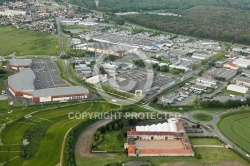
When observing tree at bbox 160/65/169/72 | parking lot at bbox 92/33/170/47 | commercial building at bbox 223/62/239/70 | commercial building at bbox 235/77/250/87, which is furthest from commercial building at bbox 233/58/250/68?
parking lot at bbox 92/33/170/47

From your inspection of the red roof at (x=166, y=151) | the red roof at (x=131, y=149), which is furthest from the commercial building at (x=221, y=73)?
the red roof at (x=131, y=149)

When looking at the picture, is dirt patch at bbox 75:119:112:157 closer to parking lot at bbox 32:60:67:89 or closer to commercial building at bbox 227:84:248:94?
parking lot at bbox 32:60:67:89

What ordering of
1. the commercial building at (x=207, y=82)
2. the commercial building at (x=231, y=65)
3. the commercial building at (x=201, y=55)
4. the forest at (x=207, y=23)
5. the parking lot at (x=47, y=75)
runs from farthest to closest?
1. the forest at (x=207, y=23)
2. the commercial building at (x=201, y=55)
3. the commercial building at (x=231, y=65)
4. the commercial building at (x=207, y=82)
5. the parking lot at (x=47, y=75)

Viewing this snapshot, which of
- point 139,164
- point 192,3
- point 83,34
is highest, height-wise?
point 192,3

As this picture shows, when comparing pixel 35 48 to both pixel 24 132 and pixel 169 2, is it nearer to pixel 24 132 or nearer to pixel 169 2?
pixel 24 132

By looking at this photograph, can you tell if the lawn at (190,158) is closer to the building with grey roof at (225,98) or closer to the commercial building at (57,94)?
the building with grey roof at (225,98)

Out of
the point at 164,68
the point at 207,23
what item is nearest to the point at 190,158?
the point at 164,68

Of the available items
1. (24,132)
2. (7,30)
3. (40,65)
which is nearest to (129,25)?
(7,30)

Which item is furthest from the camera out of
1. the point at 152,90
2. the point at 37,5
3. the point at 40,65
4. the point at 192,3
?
the point at 192,3
